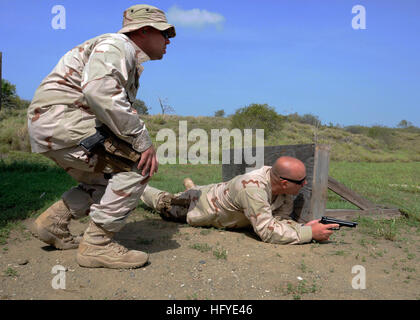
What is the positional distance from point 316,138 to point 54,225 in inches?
285

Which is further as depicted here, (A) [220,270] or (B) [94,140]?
(A) [220,270]

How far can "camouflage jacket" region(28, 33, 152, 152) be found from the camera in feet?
8.01

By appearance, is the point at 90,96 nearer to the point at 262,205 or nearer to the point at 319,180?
the point at 262,205

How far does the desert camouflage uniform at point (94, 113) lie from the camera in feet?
8.16

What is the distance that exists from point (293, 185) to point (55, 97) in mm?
2329

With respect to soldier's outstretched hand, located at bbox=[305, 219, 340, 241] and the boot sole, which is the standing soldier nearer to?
the boot sole

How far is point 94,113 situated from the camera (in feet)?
8.43

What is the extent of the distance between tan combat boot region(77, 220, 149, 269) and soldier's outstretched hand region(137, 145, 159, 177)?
573 millimetres

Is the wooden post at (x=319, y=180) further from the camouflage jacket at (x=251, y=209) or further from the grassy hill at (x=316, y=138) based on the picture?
the grassy hill at (x=316, y=138)

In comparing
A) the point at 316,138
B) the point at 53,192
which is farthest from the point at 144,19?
the point at 316,138

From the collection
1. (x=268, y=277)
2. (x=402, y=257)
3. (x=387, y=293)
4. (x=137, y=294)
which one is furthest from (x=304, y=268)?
(x=137, y=294)

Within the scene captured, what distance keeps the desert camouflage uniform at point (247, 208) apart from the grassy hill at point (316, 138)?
19.1 feet

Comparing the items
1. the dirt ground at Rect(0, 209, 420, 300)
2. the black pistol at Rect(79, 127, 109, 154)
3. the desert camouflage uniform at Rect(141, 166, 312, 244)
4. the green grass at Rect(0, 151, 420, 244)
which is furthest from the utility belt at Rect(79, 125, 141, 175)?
the desert camouflage uniform at Rect(141, 166, 312, 244)

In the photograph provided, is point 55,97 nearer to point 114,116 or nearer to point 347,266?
point 114,116
